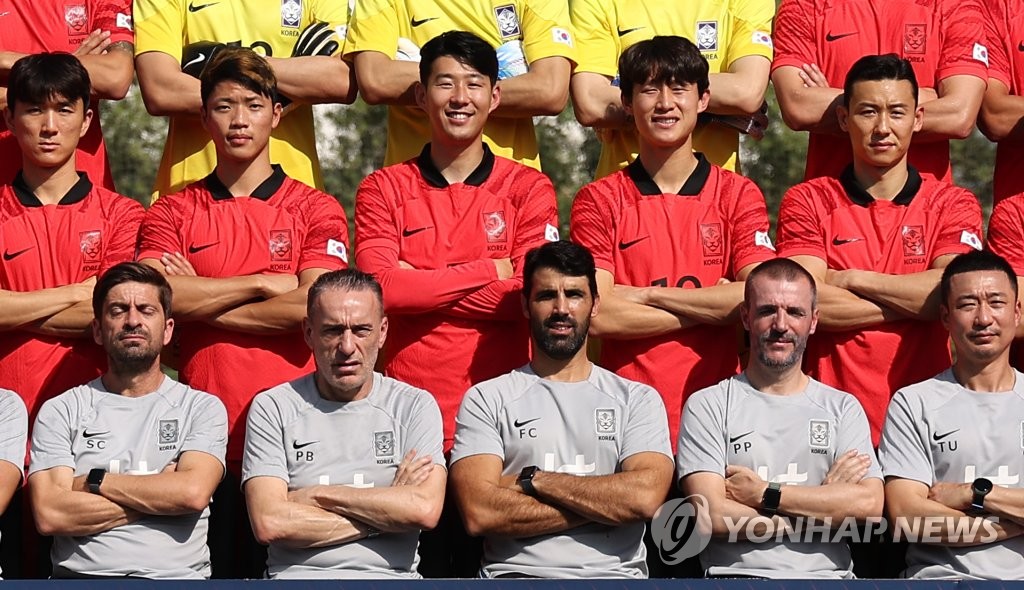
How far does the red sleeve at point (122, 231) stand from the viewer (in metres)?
8.62

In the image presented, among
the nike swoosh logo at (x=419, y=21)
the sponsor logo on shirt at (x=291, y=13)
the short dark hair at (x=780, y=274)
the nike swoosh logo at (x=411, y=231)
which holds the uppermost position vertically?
the sponsor logo on shirt at (x=291, y=13)

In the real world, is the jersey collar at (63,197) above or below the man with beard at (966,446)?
above

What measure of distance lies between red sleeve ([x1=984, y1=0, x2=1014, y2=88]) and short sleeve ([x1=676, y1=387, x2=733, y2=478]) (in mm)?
2695

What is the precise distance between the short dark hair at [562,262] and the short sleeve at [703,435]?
0.74 m

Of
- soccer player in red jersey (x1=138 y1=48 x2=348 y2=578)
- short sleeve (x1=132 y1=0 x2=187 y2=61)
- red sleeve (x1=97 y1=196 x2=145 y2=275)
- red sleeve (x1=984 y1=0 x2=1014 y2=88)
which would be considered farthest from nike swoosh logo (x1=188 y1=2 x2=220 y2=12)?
red sleeve (x1=984 y1=0 x2=1014 y2=88)

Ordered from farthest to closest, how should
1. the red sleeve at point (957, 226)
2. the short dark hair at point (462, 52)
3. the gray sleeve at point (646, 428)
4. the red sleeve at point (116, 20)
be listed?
the red sleeve at point (116, 20), the short dark hair at point (462, 52), the red sleeve at point (957, 226), the gray sleeve at point (646, 428)

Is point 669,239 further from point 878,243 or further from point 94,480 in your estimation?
point 94,480

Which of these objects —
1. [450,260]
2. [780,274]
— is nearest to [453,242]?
[450,260]

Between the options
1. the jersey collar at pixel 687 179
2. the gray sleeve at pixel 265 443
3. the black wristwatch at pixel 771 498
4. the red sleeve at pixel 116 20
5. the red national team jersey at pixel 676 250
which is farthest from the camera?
the red sleeve at pixel 116 20

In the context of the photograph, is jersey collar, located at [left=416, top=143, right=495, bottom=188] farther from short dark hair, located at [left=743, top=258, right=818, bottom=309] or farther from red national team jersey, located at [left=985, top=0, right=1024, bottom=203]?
red national team jersey, located at [left=985, top=0, right=1024, bottom=203]

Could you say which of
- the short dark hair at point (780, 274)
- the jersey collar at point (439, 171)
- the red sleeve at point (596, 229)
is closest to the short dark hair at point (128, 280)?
the jersey collar at point (439, 171)

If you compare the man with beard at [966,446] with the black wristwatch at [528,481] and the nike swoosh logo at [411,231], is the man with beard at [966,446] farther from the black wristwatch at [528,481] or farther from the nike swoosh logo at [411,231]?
the nike swoosh logo at [411,231]

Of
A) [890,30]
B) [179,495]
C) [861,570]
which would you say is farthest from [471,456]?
[890,30]

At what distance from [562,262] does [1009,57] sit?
314 cm
